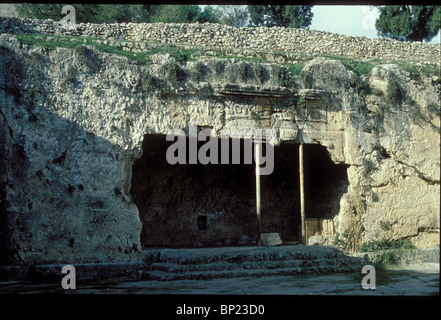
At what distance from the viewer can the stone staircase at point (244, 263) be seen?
10.5 m

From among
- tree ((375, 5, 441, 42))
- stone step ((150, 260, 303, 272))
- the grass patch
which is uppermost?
tree ((375, 5, 441, 42))

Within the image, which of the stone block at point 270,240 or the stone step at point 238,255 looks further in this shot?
the stone block at point 270,240

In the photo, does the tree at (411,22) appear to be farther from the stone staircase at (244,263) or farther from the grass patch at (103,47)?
the stone staircase at (244,263)

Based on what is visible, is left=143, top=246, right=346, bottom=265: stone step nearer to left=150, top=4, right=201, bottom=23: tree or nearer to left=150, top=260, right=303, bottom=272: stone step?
left=150, top=260, right=303, bottom=272: stone step

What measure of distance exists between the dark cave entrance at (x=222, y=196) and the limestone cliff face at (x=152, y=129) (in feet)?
4.35

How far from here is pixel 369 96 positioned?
13938 mm

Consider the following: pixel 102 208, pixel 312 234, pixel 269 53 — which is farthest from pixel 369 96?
pixel 102 208

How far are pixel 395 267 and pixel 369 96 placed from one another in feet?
15.4

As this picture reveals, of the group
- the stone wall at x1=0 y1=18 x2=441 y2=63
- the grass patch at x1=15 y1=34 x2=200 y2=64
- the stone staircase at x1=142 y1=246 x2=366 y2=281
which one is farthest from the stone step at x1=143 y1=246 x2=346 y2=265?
the stone wall at x1=0 y1=18 x2=441 y2=63

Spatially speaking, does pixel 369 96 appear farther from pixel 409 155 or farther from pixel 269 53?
pixel 269 53

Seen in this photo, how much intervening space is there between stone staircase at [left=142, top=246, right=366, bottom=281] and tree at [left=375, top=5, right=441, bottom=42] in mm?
20270

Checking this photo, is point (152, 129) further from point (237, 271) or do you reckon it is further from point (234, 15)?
point (234, 15)

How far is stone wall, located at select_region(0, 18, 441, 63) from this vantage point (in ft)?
46.8

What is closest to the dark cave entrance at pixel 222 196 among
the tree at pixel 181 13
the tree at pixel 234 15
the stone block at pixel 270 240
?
the stone block at pixel 270 240
